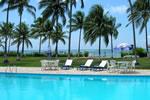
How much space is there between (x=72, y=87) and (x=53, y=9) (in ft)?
77.8

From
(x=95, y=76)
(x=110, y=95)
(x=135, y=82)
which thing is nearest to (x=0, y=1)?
(x=95, y=76)

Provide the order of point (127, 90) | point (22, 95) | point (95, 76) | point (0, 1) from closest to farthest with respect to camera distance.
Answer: point (22, 95)
point (127, 90)
point (95, 76)
point (0, 1)

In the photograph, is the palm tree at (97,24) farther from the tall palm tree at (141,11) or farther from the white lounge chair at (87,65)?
the white lounge chair at (87,65)

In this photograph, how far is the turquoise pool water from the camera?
13967mm

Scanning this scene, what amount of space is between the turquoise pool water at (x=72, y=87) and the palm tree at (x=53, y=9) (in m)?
18.6

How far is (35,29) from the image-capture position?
57750 millimetres

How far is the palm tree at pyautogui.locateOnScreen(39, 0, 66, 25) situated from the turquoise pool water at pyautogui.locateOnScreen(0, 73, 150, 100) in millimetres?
18646

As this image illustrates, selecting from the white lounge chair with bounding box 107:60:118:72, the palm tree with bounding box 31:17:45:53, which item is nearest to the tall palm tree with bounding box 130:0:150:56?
the white lounge chair with bounding box 107:60:118:72

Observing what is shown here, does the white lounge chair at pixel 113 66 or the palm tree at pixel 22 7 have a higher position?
the palm tree at pixel 22 7

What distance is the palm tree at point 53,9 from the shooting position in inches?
1559

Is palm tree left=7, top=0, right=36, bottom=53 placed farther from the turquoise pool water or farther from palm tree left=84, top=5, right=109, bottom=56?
the turquoise pool water

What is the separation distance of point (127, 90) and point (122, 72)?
20.2 ft

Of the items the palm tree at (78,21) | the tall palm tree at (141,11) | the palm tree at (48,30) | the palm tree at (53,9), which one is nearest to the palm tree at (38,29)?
the palm tree at (48,30)

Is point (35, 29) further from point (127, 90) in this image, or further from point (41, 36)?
point (127, 90)
